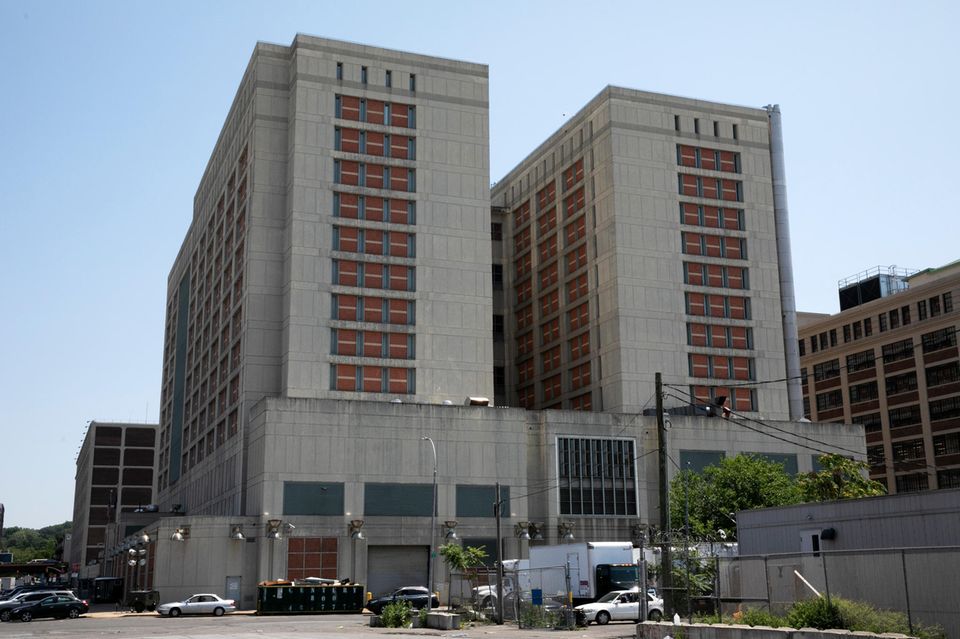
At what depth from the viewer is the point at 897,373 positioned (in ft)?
414

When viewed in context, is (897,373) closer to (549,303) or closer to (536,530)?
(549,303)

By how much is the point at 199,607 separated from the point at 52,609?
29.3 feet

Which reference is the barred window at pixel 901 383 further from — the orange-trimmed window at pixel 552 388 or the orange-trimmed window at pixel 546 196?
the orange-trimmed window at pixel 546 196

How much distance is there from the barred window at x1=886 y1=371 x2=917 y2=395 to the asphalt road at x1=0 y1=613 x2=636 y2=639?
85.5m

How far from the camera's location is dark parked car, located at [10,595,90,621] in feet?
204

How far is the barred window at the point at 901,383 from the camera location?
124250 millimetres

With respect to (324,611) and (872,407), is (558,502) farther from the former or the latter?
(872,407)

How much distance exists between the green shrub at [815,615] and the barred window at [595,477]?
184ft

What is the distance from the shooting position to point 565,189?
107875 mm

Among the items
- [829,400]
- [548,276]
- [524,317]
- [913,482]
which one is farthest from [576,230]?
[913,482]

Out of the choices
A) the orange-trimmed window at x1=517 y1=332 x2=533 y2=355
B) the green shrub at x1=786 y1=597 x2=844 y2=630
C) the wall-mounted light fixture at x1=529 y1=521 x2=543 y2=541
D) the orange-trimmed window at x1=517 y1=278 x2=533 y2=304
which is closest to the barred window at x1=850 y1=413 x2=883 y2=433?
the orange-trimmed window at x1=517 y1=332 x2=533 y2=355

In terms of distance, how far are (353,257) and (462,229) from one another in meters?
10.3

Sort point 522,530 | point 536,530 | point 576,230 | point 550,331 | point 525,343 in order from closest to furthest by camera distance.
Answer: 1. point 522,530
2. point 536,530
3. point 576,230
4. point 550,331
5. point 525,343

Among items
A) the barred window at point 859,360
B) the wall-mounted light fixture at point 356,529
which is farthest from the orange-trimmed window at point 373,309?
the barred window at point 859,360
